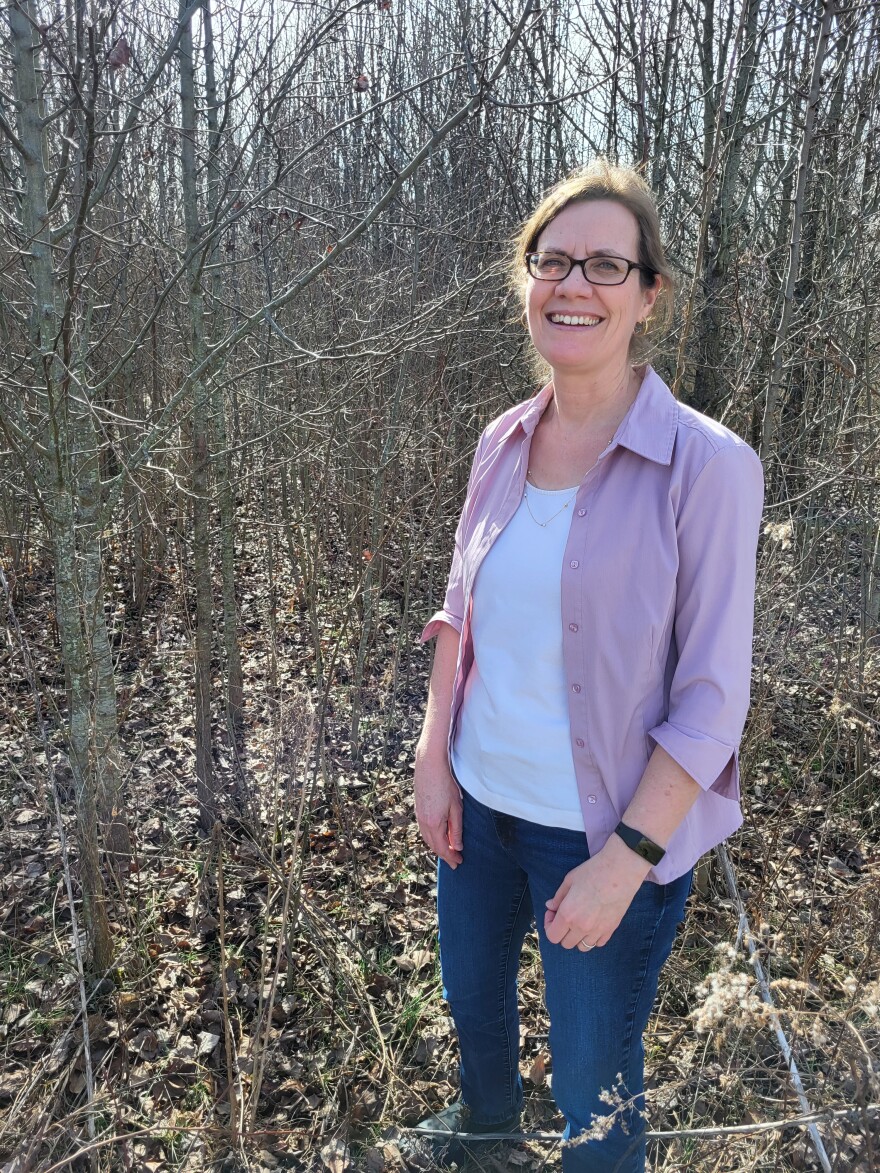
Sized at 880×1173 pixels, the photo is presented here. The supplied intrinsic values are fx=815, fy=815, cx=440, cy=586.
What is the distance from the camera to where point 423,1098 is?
2281mm

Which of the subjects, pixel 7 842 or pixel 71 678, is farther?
pixel 7 842

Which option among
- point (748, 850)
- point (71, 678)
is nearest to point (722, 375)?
point (748, 850)

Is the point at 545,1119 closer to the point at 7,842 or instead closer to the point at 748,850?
the point at 748,850

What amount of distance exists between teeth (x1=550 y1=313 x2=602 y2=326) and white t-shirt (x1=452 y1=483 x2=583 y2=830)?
0.29 metres

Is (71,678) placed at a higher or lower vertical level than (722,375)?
lower

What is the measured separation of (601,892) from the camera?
132 centimetres

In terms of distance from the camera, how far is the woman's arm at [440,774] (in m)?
1.72

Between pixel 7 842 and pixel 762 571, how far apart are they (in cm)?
308

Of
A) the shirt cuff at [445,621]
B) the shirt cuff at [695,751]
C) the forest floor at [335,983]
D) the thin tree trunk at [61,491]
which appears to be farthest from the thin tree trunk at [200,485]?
the shirt cuff at [695,751]

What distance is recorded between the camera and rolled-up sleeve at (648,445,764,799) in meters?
1.27

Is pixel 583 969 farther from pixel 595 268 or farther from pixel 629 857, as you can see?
pixel 595 268

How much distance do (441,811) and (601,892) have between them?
1.55ft

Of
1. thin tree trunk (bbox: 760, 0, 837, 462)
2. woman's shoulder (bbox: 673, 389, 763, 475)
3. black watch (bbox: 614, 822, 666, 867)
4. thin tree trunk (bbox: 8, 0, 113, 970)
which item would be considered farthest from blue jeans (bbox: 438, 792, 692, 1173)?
thin tree trunk (bbox: 760, 0, 837, 462)

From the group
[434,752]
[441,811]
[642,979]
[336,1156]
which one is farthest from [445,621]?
[336,1156]
